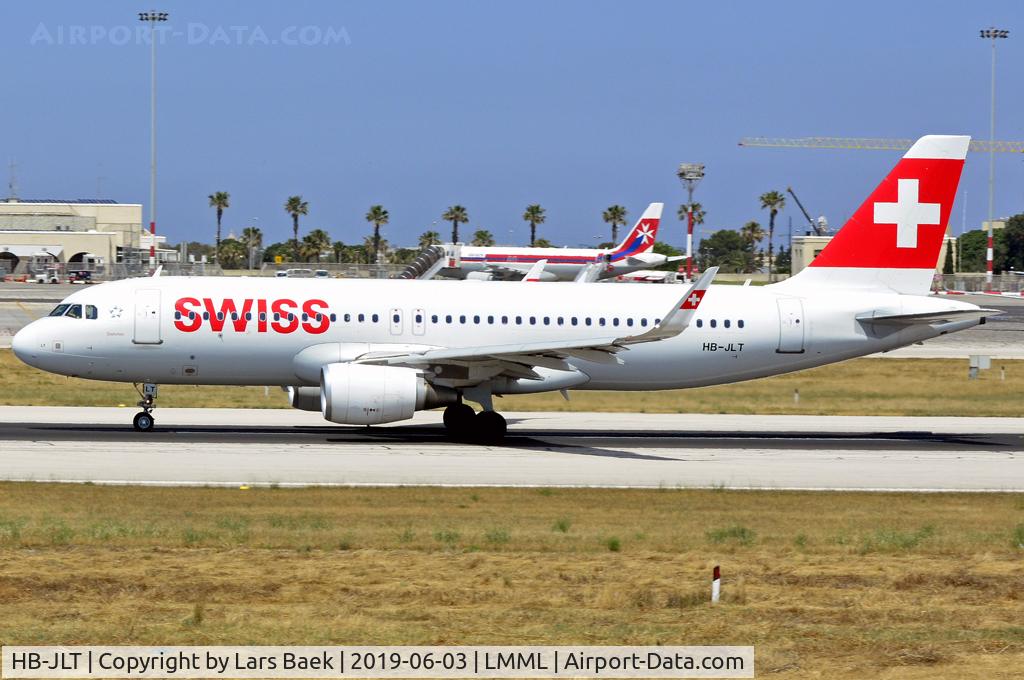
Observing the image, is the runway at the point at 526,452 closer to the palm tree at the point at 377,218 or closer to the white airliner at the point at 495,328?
the white airliner at the point at 495,328

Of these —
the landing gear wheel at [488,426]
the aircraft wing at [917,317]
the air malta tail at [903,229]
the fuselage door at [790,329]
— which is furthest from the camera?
the air malta tail at [903,229]

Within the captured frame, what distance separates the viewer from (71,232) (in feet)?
510

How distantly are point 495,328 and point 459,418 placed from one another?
2508 mm

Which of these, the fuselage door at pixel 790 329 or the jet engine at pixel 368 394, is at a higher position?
the fuselage door at pixel 790 329

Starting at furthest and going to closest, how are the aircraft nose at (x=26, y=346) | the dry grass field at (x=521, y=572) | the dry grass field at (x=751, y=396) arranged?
the dry grass field at (x=751, y=396) → the aircraft nose at (x=26, y=346) → the dry grass field at (x=521, y=572)

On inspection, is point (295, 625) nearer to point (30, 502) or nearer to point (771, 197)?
point (30, 502)

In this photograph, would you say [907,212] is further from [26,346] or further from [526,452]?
[26,346]

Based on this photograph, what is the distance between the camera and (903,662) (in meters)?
12.7

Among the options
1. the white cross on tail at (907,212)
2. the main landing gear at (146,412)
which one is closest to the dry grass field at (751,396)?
the main landing gear at (146,412)

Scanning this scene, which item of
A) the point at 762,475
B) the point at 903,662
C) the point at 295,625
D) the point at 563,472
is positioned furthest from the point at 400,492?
the point at 903,662

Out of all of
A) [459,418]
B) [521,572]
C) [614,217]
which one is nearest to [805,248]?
[614,217]

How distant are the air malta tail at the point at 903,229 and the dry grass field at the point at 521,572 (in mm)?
12804

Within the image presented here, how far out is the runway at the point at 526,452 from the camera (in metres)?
26.5

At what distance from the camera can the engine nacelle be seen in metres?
32.6
